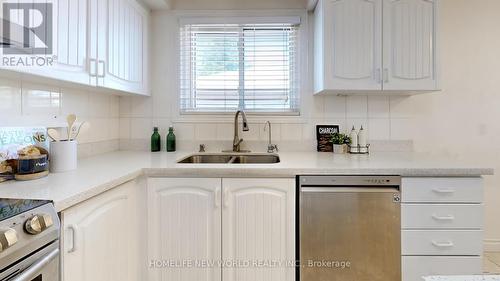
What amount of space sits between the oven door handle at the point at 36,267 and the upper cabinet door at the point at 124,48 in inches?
39.4

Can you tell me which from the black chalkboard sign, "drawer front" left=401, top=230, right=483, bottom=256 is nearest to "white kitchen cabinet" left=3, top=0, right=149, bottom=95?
the black chalkboard sign

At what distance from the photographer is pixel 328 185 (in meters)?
1.60

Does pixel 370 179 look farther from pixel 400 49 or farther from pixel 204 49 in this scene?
pixel 204 49

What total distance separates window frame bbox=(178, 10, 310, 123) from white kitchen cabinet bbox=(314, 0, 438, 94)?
361 mm

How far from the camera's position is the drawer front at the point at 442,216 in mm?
1573

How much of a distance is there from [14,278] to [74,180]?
0.54 meters

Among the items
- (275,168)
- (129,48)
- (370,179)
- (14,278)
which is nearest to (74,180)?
(14,278)

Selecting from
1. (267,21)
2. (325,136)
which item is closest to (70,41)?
(267,21)

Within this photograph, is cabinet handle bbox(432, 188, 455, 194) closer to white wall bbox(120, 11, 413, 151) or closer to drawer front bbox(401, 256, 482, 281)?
drawer front bbox(401, 256, 482, 281)

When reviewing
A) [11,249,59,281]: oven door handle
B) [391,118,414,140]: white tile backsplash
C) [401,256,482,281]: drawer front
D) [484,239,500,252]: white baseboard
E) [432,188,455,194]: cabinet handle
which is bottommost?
[484,239,500,252]: white baseboard

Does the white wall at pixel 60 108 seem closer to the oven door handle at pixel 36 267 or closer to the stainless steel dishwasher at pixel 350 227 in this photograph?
the oven door handle at pixel 36 267
